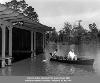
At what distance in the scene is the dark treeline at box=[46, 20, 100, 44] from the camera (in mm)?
100188

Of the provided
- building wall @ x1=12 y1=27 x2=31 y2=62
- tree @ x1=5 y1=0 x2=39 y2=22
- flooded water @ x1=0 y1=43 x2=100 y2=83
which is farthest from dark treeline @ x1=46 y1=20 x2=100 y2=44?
flooded water @ x1=0 y1=43 x2=100 y2=83

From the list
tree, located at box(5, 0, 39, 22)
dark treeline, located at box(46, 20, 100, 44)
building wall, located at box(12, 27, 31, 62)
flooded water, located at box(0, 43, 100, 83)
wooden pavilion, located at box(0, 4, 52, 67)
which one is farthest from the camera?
dark treeline, located at box(46, 20, 100, 44)

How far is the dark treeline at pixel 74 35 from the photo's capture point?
100 meters

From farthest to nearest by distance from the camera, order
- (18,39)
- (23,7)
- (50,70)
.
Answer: (23,7), (18,39), (50,70)

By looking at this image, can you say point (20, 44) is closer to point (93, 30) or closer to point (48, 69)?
point (48, 69)

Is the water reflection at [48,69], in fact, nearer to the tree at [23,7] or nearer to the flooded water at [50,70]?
the flooded water at [50,70]

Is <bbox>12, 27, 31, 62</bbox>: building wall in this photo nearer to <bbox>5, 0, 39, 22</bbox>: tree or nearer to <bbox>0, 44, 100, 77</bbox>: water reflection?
<bbox>0, 44, 100, 77</bbox>: water reflection

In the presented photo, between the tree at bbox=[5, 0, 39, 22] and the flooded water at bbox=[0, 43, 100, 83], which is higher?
the tree at bbox=[5, 0, 39, 22]

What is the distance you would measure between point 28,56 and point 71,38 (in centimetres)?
7492

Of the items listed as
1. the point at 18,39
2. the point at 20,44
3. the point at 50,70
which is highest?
the point at 18,39

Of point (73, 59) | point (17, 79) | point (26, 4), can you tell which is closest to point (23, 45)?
point (73, 59)

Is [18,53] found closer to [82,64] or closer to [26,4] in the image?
[82,64]

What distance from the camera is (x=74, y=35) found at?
327 ft

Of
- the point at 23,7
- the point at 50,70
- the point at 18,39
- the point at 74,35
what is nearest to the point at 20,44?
the point at 18,39
